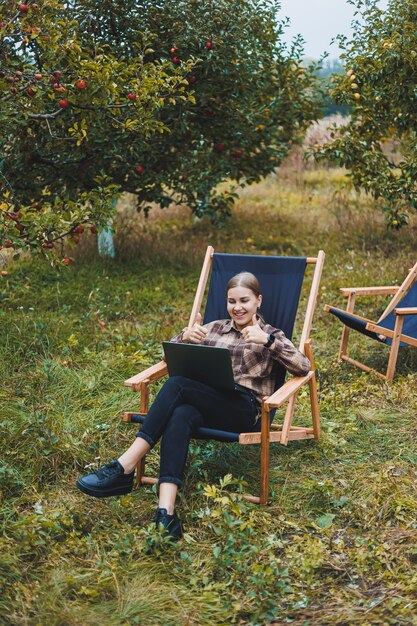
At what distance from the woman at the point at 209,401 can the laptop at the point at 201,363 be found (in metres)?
0.04

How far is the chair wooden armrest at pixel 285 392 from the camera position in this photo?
3.39 meters

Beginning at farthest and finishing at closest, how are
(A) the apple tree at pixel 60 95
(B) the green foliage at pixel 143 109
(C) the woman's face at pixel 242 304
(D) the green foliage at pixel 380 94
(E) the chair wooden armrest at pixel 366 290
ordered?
(D) the green foliage at pixel 380 94 → (E) the chair wooden armrest at pixel 366 290 → (B) the green foliage at pixel 143 109 → (A) the apple tree at pixel 60 95 → (C) the woman's face at pixel 242 304

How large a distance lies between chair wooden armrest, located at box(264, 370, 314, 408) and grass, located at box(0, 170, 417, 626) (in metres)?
0.38

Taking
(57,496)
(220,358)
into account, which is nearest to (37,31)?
(220,358)

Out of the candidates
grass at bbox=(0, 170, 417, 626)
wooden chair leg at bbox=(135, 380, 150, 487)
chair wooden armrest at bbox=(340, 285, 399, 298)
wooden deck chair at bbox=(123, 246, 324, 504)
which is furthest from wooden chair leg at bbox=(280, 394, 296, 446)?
chair wooden armrest at bbox=(340, 285, 399, 298)

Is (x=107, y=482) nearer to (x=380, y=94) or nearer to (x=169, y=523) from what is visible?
(x=169, y=523)

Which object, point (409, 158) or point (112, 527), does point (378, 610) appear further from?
point (409, 158)

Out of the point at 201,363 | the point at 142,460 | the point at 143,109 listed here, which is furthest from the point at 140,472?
the point at 143,109

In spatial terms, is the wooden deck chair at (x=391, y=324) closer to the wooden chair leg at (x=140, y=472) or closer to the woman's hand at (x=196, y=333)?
the woman's hand at (x=196, y=333)

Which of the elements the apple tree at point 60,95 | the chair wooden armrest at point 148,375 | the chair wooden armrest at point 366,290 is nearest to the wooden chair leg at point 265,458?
the chair wooden armrest at point 148,375

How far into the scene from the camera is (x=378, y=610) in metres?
2.75

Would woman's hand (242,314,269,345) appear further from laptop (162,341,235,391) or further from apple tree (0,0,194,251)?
apple tree (0,0,194,251)

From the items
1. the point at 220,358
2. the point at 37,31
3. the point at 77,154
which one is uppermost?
the point at 37,31

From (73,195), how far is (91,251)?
42.3 inches
